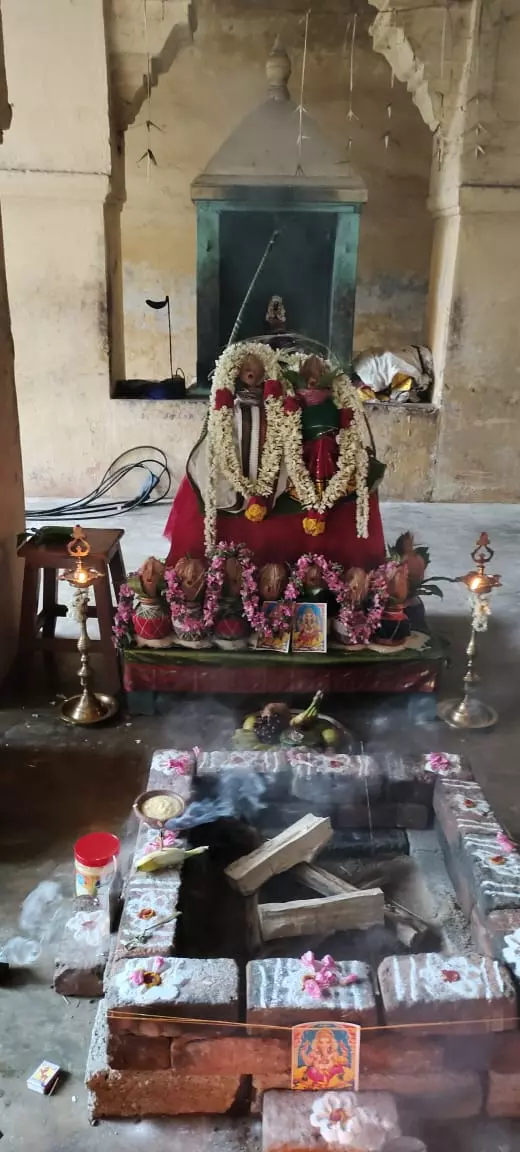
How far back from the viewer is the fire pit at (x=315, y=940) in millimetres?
2211

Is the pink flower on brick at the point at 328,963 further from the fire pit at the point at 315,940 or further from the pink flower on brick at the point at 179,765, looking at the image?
the pink flower on brick at the point at 179,765

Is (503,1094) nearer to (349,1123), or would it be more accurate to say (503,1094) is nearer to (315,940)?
(349,1123)

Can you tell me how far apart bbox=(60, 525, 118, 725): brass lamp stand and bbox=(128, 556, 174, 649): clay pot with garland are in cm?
23

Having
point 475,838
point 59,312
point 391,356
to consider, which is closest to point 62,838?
point 475,838

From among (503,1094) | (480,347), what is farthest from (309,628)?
(480,347)

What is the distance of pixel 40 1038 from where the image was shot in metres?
2.51

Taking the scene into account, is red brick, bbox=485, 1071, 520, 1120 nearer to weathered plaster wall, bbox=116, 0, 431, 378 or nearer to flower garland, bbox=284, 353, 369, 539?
flower garland, bbox=284, 353, 369, 539

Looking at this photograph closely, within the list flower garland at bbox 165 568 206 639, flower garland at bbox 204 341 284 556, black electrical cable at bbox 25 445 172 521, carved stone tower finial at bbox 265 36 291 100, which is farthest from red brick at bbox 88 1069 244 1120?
carved stone tower finial at bbox 265 36 291 100

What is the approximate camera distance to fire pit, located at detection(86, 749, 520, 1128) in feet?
7.25

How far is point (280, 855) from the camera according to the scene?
2.90 meters

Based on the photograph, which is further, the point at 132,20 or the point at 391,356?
the point at 391,356

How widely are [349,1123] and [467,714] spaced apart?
2446 millimetres

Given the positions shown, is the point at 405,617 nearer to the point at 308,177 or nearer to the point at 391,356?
the point at 391,356

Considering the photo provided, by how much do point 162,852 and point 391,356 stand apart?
650cm
